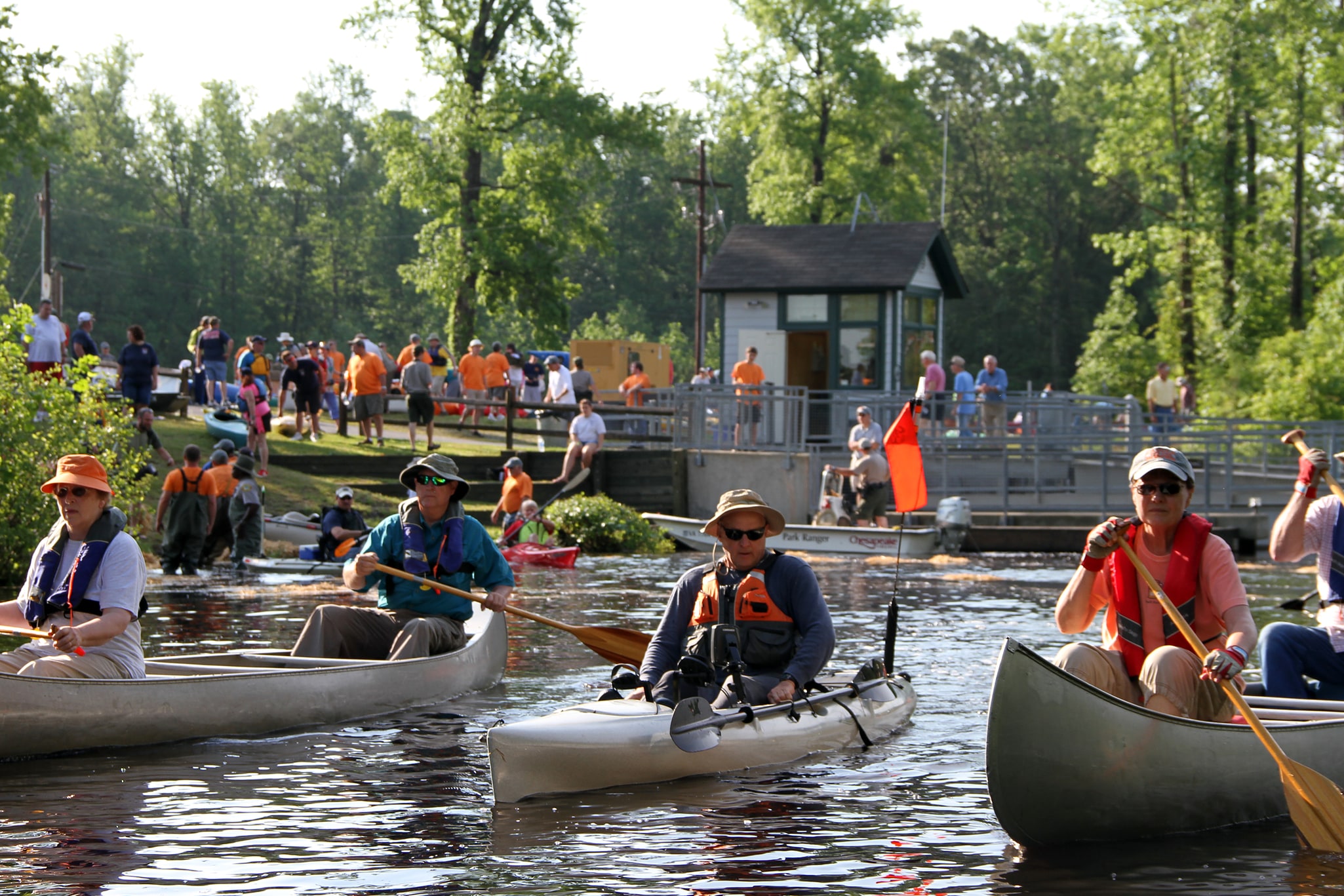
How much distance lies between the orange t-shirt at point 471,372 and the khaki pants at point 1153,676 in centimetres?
2559

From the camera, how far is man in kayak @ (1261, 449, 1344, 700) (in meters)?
8.08

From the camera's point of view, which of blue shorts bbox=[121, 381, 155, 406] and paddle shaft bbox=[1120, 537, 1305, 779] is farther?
blue shorts bbox=[121, 381, 155, 406]

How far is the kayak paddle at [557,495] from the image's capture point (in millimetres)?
22859

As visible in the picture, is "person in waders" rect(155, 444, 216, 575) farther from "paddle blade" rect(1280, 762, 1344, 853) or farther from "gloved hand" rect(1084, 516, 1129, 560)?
"paddle blade" rect(1280, 762, 1344, 853)

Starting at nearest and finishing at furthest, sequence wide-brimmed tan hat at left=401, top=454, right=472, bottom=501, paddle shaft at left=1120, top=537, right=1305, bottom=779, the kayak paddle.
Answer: paddle shaft at left=1120, top=537, right=1305, bottom=779 → wide-brimmed tan hat at left=401, top=454, right=472, bottom=501 → the kayak paddle

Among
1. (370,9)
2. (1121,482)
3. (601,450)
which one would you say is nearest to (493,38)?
(370,9)

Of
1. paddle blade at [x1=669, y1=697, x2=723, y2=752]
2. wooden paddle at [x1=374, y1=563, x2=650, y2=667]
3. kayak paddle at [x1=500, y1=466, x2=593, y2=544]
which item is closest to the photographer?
paddle blade at [x1=669, y1=697, x2=723, y2=752]

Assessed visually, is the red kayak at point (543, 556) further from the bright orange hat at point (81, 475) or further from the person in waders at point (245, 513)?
Answer: the bright orange hat at point (81, 475)

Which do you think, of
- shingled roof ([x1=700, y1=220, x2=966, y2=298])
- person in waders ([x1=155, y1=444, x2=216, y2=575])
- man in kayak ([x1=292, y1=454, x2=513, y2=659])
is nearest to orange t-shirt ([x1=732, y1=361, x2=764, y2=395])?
shingled roof ([x1=700, y1=220, x2=966, y2=298])

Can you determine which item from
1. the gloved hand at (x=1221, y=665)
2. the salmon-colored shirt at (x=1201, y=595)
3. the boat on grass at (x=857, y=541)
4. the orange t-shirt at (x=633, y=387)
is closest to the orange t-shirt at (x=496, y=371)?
the orange t-shirt at (x=633, y=387)

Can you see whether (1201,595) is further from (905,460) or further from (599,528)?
(599,528)


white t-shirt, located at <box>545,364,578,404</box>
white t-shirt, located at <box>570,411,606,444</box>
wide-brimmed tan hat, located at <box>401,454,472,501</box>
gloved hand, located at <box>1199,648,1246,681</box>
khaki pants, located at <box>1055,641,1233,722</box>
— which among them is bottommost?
khaki pants, located at <box>1055,641,1233,722</box>

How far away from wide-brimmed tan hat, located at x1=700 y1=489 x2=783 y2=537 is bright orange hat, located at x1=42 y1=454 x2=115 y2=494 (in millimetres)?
3072

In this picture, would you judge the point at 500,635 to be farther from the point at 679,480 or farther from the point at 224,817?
the point at 679,480
